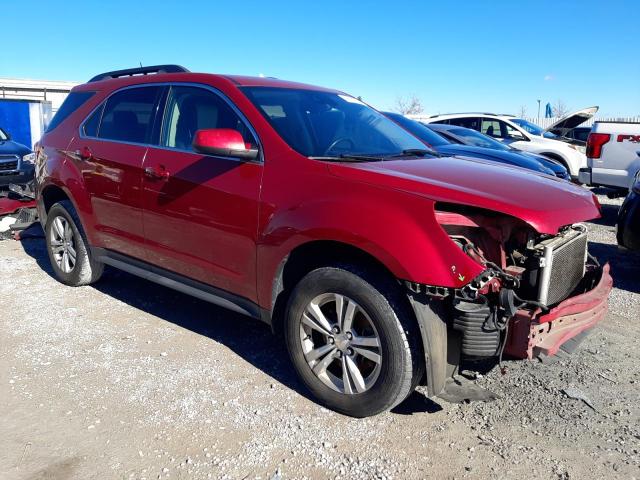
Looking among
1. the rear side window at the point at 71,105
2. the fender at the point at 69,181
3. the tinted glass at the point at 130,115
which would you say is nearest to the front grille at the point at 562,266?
the tinted glass at the point at 130,115

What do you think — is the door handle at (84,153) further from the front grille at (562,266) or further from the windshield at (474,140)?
the windshield at (474,140)

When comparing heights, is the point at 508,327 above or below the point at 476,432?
above

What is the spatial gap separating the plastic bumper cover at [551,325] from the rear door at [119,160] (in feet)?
9.13

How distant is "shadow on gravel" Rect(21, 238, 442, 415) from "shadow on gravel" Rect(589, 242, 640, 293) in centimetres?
334

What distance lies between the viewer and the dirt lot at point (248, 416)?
2.69m

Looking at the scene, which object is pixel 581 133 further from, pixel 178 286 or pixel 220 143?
pixel 220 143

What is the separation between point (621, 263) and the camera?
643cm

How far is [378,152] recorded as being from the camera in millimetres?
3740

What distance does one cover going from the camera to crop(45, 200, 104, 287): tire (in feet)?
16.5

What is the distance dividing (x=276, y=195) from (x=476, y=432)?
1.71 m

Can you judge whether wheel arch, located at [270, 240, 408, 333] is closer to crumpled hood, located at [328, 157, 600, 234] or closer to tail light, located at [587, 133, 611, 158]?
crumpled hood, located at [328, 157, 600, 234]

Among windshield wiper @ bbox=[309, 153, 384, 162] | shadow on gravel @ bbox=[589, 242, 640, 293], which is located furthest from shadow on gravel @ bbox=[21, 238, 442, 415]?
shadow on gravel @ bbox=[589, 242, 640, 293]

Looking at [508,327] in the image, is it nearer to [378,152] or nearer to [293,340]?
[293,340]

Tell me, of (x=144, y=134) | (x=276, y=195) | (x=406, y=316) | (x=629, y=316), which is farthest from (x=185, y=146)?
(x=629, y=316)
